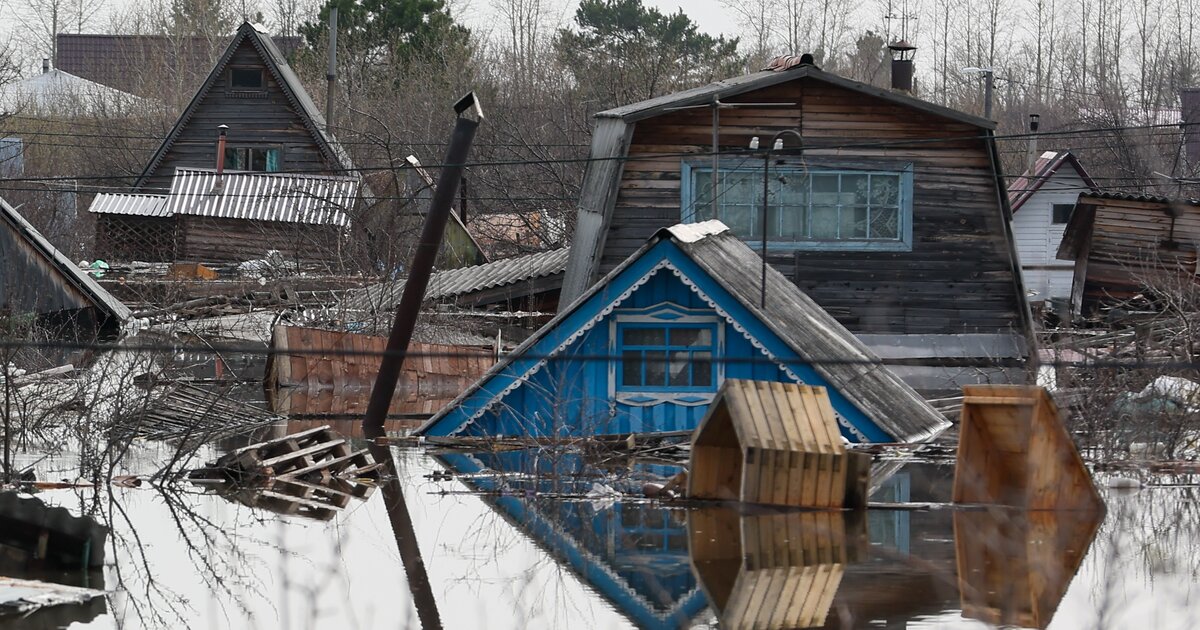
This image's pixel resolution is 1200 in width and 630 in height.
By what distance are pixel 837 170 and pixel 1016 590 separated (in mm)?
16260

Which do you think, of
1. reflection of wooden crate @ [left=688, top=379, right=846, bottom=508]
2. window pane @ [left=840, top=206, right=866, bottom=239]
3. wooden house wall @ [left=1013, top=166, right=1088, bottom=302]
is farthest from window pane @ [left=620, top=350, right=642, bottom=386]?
wooden house wall @ [left=1013, top=166, right=1088, bottom=302]

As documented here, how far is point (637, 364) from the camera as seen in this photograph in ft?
63.8

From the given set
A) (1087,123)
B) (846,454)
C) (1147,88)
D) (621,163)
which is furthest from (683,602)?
(1147,88)

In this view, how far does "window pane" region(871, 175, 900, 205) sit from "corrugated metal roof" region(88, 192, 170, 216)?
71.4ft

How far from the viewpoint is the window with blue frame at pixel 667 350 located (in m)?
19.2

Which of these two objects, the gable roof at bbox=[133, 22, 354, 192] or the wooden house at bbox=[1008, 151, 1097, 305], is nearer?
the wooden house at bbox=[1008, 151, 1097, 305]

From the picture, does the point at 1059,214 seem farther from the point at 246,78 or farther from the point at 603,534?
the point at 603,534

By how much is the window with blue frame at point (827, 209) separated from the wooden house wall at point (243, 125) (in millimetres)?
22076

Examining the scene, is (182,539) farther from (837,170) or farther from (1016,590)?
(837,170)

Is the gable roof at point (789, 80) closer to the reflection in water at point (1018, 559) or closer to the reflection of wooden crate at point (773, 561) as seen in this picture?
the reflection of wooden crate at point (773, 561)

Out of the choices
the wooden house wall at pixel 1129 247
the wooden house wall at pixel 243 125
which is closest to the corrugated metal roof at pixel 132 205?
the wooden house wall at pixel 243 125

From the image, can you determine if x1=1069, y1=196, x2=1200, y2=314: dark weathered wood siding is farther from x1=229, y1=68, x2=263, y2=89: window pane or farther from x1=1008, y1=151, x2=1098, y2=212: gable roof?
x1=229, y1=68, x2=263, y2=89: window pane

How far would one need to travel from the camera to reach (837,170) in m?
27.1

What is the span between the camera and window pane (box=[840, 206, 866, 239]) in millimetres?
27344
